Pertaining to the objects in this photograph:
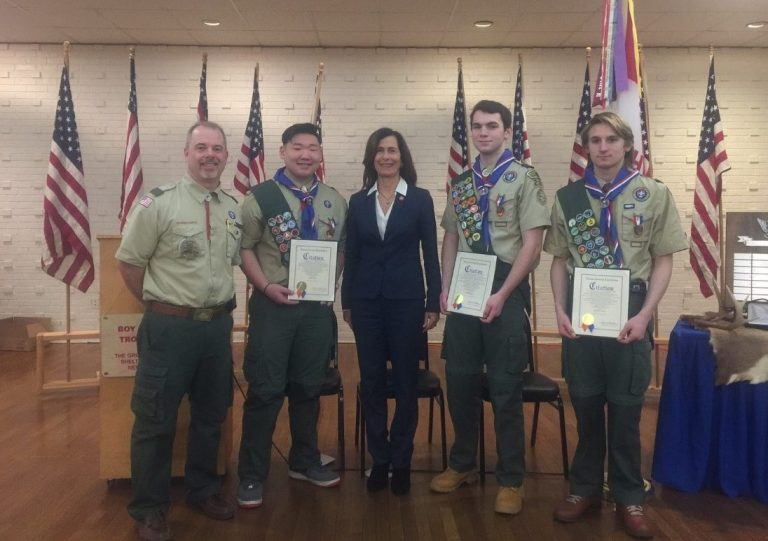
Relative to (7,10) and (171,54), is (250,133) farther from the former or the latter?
(7,10)

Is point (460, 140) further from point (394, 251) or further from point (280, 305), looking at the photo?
point (280, 305)

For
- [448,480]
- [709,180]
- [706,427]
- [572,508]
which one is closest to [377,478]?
→ [448,480]

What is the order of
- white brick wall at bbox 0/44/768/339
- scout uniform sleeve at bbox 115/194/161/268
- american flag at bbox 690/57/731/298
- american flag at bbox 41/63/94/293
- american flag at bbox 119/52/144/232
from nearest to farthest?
scout uniform sleeve at bbox 115/194/161/268 < american flag at bbox 690/57/731/298 < american flag at bbox 41/63/94/293 < american flag at bbox 119/52/144/232 < white brick wall at bbox 0/44/768/339

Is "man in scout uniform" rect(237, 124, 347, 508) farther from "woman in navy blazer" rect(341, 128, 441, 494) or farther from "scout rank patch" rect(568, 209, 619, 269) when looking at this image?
"scout rank patch" rect(568, 209, 619, 269)

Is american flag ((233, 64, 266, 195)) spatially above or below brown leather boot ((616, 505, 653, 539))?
above

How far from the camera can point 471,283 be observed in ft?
8.63

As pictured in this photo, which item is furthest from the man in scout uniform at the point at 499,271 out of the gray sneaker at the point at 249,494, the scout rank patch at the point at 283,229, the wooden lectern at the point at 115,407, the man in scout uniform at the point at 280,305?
the wooden lectern at the point at 115,407

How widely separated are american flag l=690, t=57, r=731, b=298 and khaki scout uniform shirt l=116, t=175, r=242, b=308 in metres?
3.51

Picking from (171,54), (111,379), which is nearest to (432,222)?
(111,379)

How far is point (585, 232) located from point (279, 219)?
128 cm

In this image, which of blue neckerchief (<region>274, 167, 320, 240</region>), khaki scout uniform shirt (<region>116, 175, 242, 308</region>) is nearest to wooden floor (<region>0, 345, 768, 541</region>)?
khaki scout uniform shirt (<region>116, 175, 242, 308</region>)

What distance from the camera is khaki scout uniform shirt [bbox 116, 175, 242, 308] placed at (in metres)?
2.38

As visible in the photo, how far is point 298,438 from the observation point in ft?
9.89

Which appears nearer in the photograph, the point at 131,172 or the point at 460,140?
the point at 131,172
